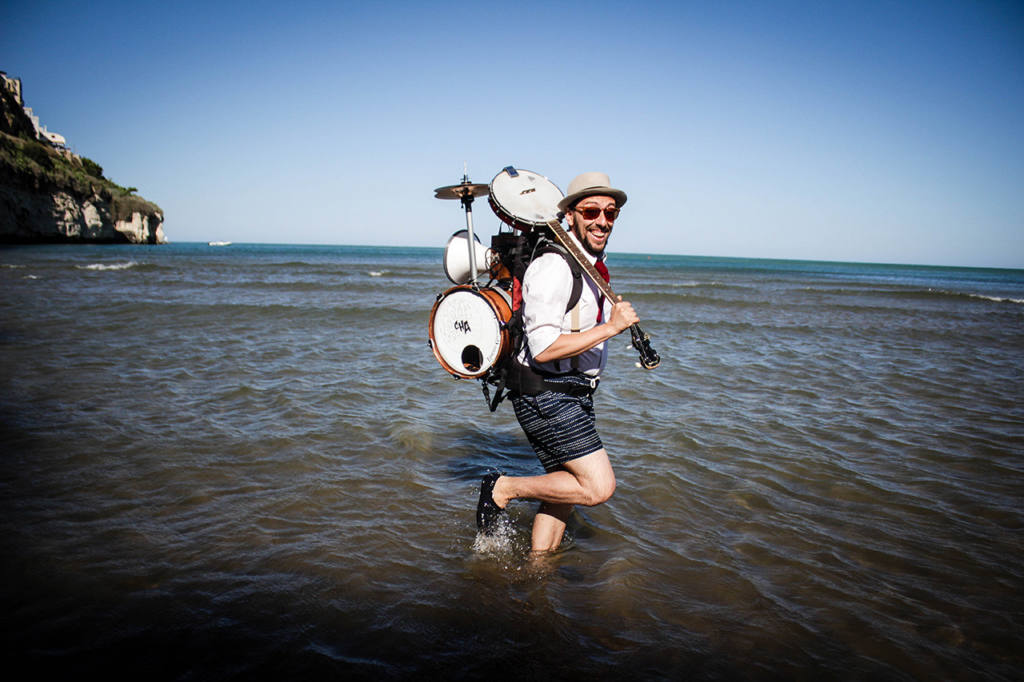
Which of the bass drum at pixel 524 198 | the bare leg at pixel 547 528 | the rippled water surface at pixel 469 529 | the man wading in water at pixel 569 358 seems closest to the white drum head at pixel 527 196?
the bass drum at pixel 524 198

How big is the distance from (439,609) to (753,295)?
27.9 meters

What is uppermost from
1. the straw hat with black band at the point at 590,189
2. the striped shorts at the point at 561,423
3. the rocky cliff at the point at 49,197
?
the rocky cliff at the point at 49,197

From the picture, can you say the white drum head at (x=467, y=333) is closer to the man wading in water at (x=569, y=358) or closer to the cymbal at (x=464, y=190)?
the man wading in water at (x=569, y=358)

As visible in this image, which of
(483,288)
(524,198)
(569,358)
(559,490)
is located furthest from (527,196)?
(559,490)

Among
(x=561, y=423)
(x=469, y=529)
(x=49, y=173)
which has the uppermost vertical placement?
(x=49, y=173)

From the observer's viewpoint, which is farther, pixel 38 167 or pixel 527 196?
pixel 38 167

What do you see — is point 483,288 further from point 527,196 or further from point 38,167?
point 38,167

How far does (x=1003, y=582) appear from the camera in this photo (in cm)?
357

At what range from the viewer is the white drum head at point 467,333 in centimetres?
342

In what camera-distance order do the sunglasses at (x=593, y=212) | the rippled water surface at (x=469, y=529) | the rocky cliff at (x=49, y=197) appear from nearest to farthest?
1. the rippled water surface at (x=469, y=529)
2. the sunglasses at (x=593, y=212)
3. the rocky cliff at (x=49, y=197)

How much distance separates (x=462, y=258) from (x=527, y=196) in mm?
790

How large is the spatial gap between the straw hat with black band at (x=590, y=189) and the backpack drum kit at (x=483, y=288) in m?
0.17

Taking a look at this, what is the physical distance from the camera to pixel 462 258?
12.9 ft

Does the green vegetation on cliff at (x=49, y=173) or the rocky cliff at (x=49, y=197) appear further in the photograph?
the rocky cliff at (x=49, y=197)
